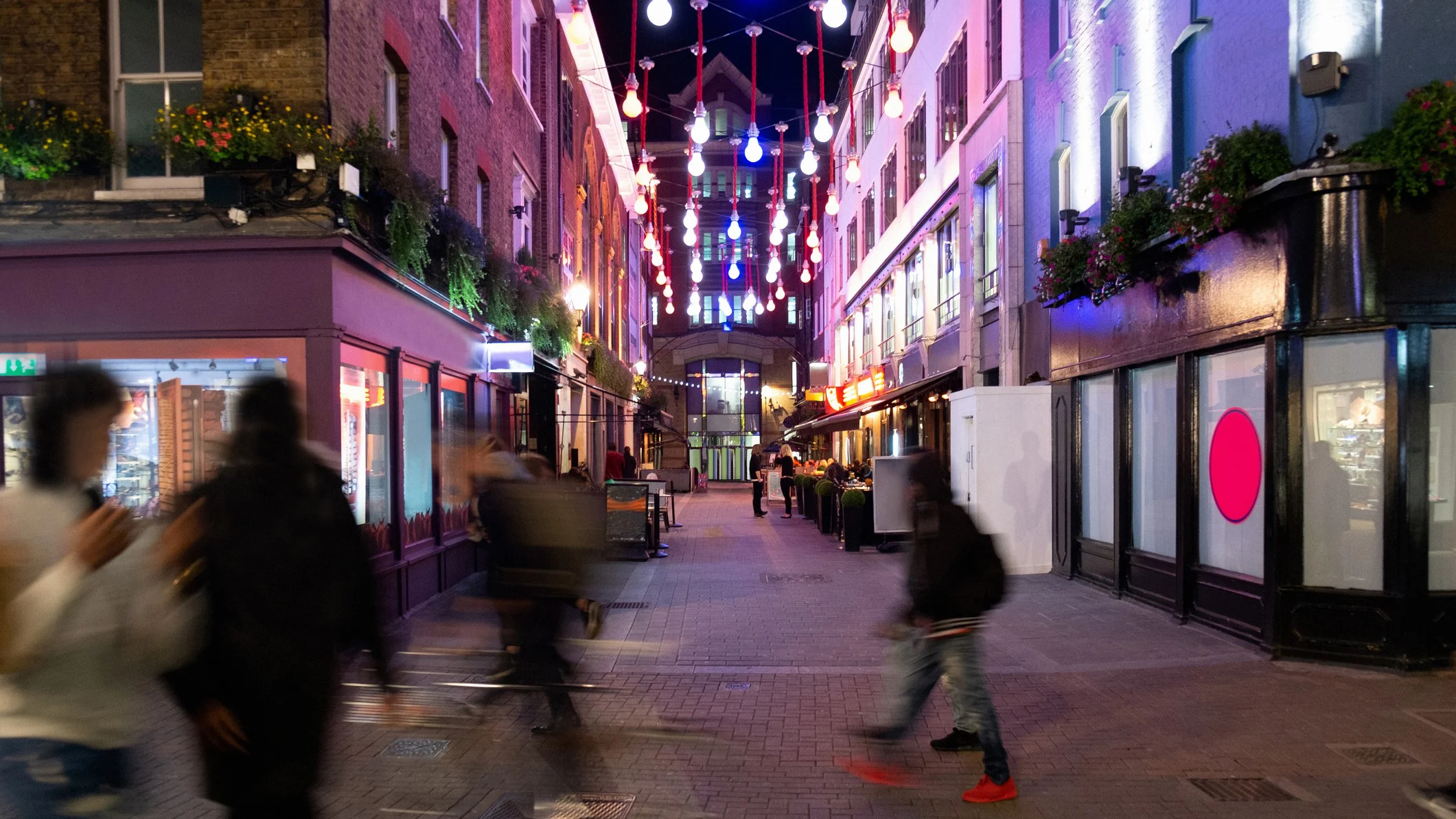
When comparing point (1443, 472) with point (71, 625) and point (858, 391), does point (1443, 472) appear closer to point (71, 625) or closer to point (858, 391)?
point (71, 625)

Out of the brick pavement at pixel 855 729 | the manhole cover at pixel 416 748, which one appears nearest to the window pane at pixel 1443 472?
the brick pavement at pixel 855 729

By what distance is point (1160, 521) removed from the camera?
36.8 ft

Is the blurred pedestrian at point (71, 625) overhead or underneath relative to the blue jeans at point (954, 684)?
overhead

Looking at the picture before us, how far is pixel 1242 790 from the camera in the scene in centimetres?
556

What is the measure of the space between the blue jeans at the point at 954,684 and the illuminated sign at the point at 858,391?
21.4 metres

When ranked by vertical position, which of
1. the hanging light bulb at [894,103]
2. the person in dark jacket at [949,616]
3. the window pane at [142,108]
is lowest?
the person in dark jacket at [949,616]

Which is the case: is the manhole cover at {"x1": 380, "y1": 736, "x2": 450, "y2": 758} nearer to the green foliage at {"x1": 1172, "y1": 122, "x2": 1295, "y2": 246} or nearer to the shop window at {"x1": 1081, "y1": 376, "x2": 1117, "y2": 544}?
the green foliage at {"x1": 1172, "y1": 122, "x2": 1295, "y2": 246}

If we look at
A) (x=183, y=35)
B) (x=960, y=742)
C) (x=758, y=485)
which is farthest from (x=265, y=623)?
(x=758, y=485)

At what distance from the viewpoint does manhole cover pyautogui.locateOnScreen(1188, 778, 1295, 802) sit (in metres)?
5.43

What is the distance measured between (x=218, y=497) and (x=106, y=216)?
7.66 metres

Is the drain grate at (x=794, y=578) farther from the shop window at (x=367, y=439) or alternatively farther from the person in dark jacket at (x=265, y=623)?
the person in dark jacket at (x=265, y=623)

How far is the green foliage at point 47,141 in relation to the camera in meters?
9.10

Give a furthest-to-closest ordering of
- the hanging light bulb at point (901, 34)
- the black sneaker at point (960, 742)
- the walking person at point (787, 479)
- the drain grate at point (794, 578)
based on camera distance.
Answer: the walking person at point (787, 479), the drain grate at point (794, 578), the hanging light bulb at point (901, 34), the black sneaker at point (960, 742)

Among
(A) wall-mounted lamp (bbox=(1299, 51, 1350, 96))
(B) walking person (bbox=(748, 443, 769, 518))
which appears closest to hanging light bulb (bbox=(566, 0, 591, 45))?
(A) wall-mounted lamp (bbox=(1299, 51, 1350, 96))
